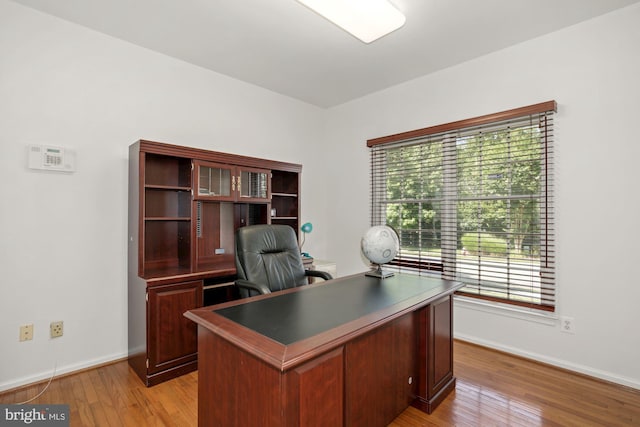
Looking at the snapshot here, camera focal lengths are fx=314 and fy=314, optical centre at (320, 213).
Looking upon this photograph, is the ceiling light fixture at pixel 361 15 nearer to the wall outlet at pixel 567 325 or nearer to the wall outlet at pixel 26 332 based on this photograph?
Result: the wall outlet at pixel 567 325

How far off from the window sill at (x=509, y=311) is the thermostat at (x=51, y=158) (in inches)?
141

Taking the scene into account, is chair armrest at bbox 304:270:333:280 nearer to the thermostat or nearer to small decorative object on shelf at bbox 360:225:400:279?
small decorative object on shelf at bbox 360:225:400:279

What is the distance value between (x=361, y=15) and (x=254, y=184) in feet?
5.78

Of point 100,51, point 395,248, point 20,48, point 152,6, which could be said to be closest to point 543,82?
point 395,248

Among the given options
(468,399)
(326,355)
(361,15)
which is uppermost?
(361,15)

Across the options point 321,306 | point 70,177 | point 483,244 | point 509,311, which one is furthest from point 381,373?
point 70,177

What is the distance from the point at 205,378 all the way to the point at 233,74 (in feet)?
9.83

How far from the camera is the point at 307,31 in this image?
2.56 m

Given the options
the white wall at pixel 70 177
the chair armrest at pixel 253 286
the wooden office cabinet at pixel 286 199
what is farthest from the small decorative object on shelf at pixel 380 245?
the white wall at pixel 70 177

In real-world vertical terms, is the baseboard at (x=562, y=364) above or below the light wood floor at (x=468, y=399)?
above

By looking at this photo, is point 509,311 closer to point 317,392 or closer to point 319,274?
point 319,274

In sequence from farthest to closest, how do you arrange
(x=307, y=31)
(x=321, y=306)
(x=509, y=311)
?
(x=509, y=311) < (x=307, y=31) < (x=321, y=306)

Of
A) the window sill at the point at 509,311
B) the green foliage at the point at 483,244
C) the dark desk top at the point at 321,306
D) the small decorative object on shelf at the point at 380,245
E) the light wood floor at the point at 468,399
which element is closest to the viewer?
the dark desk top at the point at 321,306

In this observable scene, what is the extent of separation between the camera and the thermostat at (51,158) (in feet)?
7.49
